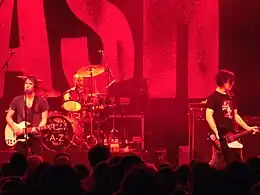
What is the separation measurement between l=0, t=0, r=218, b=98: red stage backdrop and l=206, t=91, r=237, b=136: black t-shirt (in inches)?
175

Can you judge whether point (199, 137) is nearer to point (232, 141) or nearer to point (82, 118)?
point (232, 141)

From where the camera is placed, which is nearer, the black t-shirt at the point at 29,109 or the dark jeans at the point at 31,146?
the dark jeans at the point at 31,146

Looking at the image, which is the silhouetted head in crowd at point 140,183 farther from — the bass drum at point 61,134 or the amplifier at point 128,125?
the amplifier at point 128,125

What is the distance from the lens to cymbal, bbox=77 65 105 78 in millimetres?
14047

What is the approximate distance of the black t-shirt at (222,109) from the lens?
1023cm

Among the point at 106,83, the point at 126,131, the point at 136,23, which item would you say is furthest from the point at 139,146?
the point at 136,23

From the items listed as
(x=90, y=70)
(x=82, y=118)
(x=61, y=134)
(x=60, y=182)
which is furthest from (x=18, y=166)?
(x=82, y=118)

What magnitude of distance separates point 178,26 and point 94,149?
922 centimetres

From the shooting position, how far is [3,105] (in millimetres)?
14922

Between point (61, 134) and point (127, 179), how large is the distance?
9.98 m

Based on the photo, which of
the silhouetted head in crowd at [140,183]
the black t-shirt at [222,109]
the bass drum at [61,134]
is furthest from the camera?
the bass drum at [61,134]

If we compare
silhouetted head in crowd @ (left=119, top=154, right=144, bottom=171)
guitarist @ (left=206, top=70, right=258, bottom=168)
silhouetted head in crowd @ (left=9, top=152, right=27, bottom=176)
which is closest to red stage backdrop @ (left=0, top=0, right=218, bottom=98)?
guitarist @ (left=206, top=70, right=258, bottom=168)

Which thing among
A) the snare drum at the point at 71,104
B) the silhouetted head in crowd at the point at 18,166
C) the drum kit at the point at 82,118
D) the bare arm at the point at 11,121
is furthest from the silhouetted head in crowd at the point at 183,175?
A: the snare drum at the point at 71,104

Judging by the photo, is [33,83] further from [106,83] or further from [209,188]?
[209,188]
